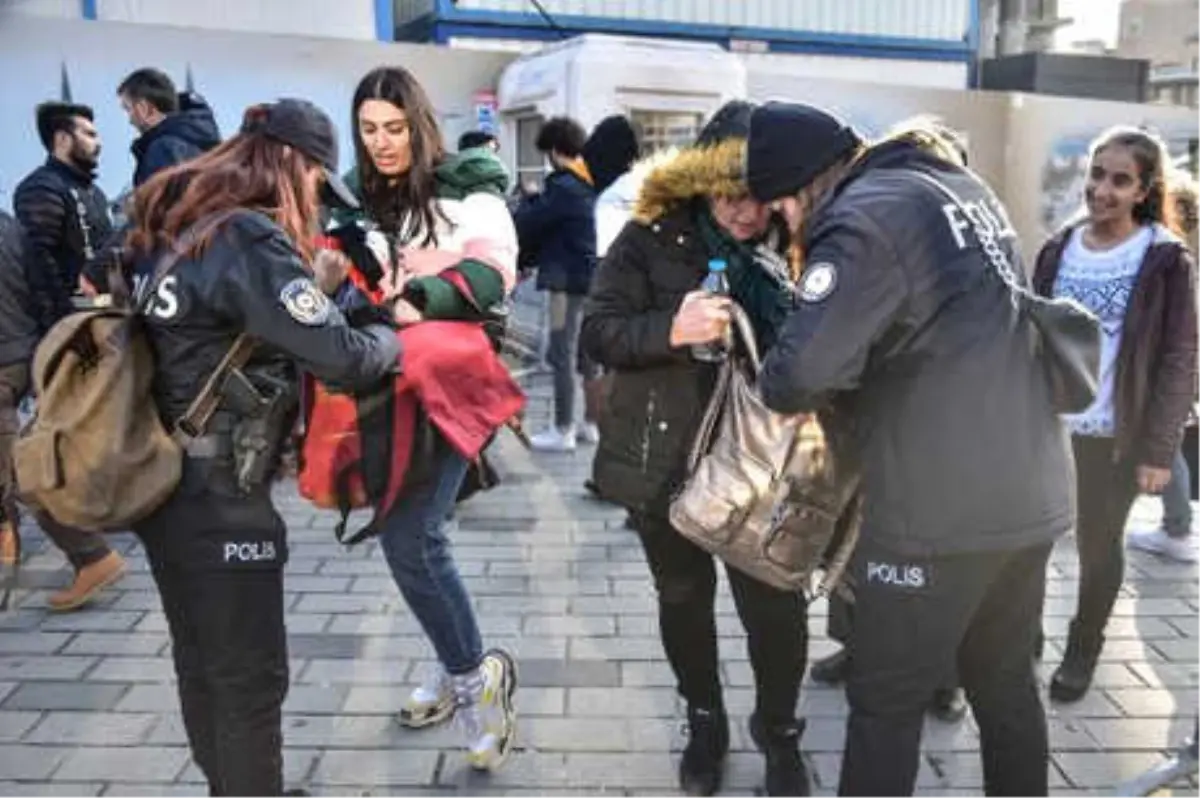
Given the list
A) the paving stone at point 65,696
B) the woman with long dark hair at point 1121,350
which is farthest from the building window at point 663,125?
the paving stone at point 65,696

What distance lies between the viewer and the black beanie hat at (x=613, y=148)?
576cm

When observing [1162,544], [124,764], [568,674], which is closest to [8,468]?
[124,764]

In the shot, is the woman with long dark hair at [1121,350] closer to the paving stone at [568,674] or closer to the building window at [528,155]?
the paving stone at [568,674]

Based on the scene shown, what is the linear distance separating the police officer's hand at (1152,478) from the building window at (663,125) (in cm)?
716

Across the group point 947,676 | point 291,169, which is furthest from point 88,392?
point 947,676

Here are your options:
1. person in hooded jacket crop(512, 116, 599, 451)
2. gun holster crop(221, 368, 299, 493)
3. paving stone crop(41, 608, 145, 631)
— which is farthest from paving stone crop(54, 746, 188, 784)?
person in hooded jacket crop(512, 116, 599, 451)

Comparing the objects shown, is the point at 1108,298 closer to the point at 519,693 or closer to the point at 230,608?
the point at 519,693

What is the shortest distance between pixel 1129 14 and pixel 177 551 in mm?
35999

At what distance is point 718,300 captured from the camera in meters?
2.49

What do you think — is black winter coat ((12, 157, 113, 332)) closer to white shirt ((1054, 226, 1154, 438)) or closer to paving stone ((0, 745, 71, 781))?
paving stone ((0, 745, 71, 781))

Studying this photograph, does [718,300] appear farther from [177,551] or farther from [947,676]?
[177,551]

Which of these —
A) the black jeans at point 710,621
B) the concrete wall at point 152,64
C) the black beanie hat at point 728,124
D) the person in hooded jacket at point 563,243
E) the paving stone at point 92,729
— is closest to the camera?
the black beanie hat at point 728,124

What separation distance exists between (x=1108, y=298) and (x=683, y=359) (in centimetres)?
163

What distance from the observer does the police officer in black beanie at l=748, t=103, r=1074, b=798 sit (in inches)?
79.6
